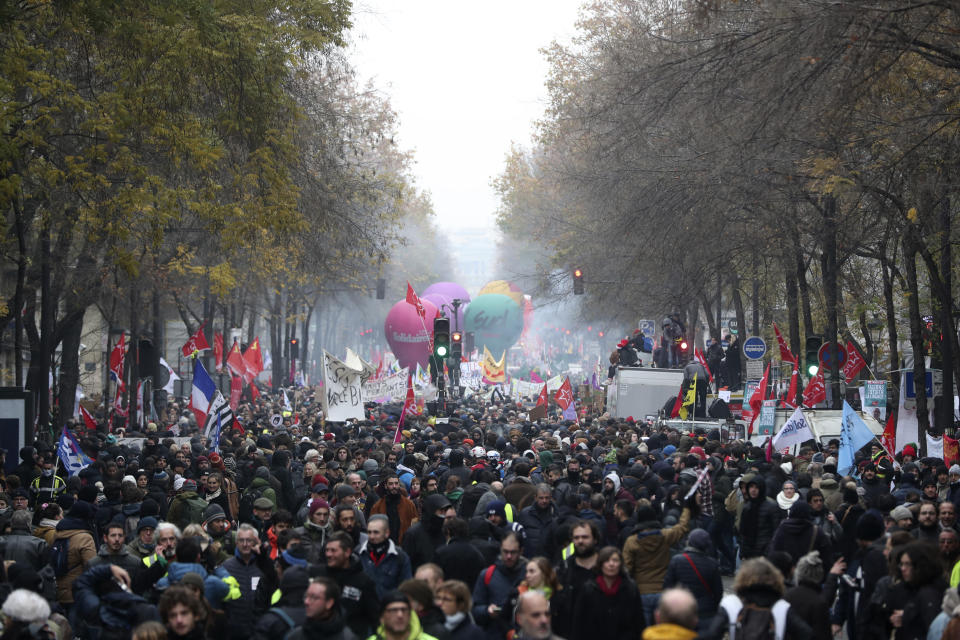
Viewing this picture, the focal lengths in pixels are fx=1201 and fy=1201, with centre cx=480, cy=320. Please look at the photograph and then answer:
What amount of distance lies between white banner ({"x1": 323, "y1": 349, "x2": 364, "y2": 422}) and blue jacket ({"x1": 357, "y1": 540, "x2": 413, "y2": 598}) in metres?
14.8

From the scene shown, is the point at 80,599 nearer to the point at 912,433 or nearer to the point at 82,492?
the point at 82,492

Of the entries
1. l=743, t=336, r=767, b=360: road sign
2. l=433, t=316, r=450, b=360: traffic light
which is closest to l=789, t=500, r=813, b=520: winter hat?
l=743, t=336, r=767, b=360: road sign

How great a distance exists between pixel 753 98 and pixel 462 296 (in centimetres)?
5233

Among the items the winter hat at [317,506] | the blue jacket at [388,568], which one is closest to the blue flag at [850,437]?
the winter hat at [317,506]

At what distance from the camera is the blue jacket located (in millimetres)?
8695

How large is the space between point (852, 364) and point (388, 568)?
21.0 metres

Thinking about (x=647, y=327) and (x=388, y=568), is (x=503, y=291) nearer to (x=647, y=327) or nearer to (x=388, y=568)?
(x=647, y=327)

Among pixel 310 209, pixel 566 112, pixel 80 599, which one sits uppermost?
pixel 566 112

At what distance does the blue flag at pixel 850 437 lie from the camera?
14.5 meters

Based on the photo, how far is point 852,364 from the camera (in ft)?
90.6

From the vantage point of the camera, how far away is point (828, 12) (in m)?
12.4

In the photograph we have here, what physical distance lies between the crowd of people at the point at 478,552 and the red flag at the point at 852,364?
38.1 feet

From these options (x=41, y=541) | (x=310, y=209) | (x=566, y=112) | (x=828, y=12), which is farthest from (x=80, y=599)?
(x=566, y=112)

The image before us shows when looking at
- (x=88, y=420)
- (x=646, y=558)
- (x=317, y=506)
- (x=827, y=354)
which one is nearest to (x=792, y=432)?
(x=646, y=558)
